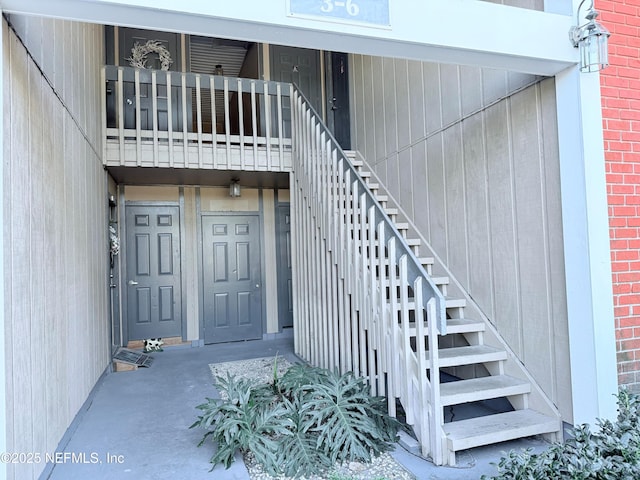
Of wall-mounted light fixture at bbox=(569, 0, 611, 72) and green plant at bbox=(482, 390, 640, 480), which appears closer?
green plant at bbox=(482, 390, 640, 480)

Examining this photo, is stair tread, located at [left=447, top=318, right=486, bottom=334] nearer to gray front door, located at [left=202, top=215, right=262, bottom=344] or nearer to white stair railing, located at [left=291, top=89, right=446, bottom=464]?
white stair railing, located at [left=291, top=89, right=446, bottom=464]

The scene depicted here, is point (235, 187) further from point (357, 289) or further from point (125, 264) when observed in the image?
point (357, 289)

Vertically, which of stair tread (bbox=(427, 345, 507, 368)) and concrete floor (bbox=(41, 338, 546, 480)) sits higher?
stair tread (bbox=(427, 345, 507, 368))

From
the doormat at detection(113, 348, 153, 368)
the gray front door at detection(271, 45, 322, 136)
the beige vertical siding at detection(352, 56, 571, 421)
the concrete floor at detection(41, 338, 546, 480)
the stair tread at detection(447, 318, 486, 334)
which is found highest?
the gray front door at detection(271, 45, 322, 136)

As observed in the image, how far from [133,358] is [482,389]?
4077 millimetres

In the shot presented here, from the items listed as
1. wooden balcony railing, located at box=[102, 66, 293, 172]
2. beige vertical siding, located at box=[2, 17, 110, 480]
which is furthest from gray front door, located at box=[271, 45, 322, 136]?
beige vertical siding, located at box=[2, 17, 110, 480]

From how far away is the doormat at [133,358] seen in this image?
489cm

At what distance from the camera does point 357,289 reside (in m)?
3.56

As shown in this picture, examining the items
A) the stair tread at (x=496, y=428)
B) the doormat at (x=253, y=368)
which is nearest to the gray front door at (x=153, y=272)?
the doormat at (x=253, y=368)

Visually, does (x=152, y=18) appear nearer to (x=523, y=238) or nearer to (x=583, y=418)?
(x=523, y=238)

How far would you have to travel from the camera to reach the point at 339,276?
3.92m

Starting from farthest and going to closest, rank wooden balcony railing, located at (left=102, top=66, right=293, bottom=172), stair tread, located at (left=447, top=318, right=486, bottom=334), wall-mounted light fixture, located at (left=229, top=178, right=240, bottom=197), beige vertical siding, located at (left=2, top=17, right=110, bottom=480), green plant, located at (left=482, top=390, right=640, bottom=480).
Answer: wall-mounted light fixture, located at (left=229, top=178, right=240, bottom=197)
wooden balcony railing, located at (left=102, top=66, right=293, bottom=172)
stair tread, located at (left=447, top=318, right=486, bottom=334)
beige vertical siding, located at (left=2, top=17, right=110, bottom=480)
green plant, located at (left=482, top=390, right=640, bottom=480)

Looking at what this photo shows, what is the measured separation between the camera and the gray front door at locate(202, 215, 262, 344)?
605 centimetres

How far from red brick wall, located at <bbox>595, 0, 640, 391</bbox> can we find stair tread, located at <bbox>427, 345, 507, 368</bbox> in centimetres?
78
